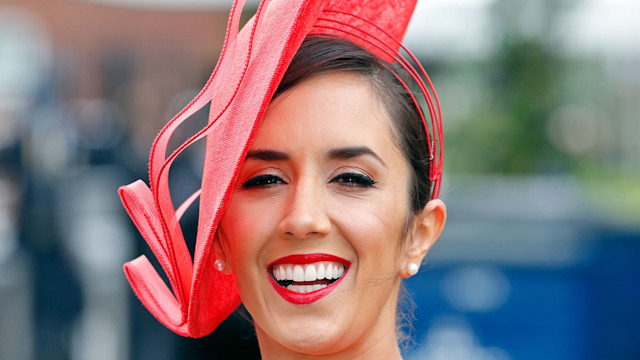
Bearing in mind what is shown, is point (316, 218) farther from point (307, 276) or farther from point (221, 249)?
point (221, 249)

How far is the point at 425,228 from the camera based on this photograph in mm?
1777

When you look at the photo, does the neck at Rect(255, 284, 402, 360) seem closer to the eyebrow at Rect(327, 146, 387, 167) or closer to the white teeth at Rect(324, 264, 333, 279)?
the white teeth at Rect(324, 264, 333, 279)

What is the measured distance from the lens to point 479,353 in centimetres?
493

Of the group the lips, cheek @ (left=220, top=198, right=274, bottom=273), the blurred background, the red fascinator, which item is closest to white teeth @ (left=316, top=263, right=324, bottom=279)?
the lips

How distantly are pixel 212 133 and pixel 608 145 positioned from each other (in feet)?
23.1

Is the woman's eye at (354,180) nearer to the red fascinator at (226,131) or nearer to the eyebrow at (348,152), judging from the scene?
the eyebrow at (348,152)

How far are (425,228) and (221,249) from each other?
1.53 ft

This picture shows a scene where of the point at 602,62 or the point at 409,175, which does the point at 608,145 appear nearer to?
the point at 602,62

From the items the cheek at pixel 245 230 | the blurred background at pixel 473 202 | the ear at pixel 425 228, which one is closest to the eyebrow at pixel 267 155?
the cheek at pixel 245 230

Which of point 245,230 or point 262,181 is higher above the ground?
point 262,181

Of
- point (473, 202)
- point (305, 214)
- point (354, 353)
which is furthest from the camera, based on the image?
point (473, 202)

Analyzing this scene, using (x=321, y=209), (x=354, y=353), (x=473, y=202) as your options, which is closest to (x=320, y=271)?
(x=321, y=209)

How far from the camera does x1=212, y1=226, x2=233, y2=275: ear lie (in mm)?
1669

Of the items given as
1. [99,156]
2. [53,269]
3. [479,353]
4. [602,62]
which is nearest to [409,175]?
[479,353]
